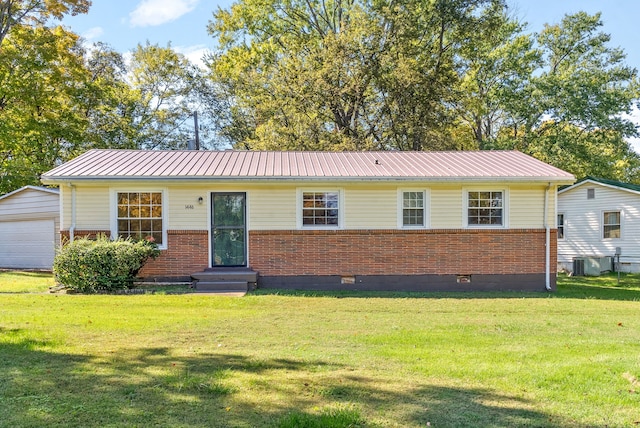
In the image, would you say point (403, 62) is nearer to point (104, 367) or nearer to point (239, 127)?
point (239, 127)

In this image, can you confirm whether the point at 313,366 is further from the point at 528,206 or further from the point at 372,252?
the point at 528,206

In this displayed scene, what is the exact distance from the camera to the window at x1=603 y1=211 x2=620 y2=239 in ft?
56.2

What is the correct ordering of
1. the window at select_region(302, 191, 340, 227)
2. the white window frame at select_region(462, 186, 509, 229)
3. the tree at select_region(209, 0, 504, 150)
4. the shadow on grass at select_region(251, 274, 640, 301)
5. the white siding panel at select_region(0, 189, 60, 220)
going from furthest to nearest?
1. the tree at select_region(209, 0, 504, 150)
2. the white siding panel at select_region(0, 189, 60, 220)
3. the white window frame at select_region(462, 186, 509, 229)
4. the window at select_region(302, 191, 340, 227)
5. the shadow on grass at select_region(251, 274, 640, 301)

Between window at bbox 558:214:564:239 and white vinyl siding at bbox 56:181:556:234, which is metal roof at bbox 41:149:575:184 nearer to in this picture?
white vinyl siding at bbox 56:181:556:234

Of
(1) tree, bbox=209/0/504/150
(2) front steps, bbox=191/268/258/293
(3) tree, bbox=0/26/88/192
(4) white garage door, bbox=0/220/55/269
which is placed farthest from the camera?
(1) tree, bbox=209/0/504/150

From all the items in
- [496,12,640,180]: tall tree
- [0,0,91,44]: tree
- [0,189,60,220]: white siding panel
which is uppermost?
[0,0,91,44]: tree

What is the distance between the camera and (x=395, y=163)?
12.4m

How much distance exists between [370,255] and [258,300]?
336cm

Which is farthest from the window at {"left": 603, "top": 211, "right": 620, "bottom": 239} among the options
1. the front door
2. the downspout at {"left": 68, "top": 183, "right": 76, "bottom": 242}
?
the downspout at {"left": 68, "top": 183, "right": 76, "bottom": 242}

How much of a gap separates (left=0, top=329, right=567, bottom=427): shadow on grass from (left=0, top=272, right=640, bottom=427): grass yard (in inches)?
0.6

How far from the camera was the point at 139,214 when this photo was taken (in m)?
11.1

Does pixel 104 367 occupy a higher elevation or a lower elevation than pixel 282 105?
lower

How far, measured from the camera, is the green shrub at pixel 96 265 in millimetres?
10055

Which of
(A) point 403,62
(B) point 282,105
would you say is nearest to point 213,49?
(B) point 282,105
